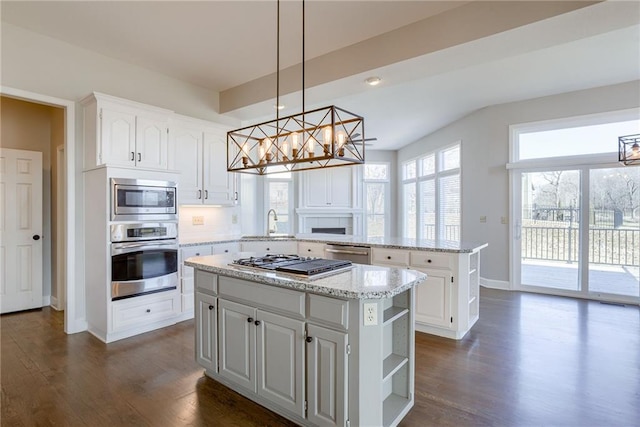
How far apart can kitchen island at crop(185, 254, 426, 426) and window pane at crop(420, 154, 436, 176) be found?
19.1 ft

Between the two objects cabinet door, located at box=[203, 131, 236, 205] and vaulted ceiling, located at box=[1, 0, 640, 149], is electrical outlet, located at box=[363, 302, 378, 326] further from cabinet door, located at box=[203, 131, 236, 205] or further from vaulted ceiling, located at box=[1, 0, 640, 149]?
cabinet door, located at box=[203, 131, 236, 205]

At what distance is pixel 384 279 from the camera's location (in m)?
1.97

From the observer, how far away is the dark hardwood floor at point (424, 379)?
2.11 metres

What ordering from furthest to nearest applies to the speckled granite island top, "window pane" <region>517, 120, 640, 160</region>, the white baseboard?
1. the white baseboard
2. "window pane" <region>517, 120, 640, 160</region>
3. the speckled granite island top

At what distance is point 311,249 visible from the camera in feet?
14.2

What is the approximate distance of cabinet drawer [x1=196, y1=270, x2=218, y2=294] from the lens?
7.97 feet

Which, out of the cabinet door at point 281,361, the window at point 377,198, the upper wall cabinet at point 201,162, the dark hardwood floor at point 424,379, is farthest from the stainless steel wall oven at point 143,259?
the window at point 377,198

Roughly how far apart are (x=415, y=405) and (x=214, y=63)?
4.01 metres

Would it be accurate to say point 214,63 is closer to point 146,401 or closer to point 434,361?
point 146,401

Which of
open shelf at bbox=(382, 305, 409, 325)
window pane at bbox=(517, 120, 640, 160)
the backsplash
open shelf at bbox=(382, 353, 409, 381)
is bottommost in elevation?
open shelf at bbox=(382, 353, 409, 381)

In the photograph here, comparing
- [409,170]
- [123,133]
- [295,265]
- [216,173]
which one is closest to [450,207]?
[409,170]

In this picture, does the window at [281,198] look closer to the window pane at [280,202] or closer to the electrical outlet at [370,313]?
the window pane at [280,202]

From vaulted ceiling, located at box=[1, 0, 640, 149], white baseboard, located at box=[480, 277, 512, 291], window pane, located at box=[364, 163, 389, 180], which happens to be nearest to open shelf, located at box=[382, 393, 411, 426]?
vaulted ceiling, located at box=[1, 0, 640, 149]

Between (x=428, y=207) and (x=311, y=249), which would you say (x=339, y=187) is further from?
(x=311, y=249)
